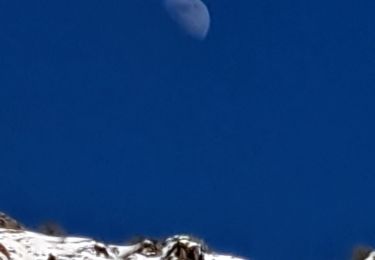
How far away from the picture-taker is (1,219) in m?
60.5

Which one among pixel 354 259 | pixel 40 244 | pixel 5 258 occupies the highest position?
pixel 354 259

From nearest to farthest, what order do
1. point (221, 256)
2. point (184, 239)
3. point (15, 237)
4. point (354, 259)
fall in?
point (15, 237)
point (184, 239)
point (221, 256)
point (354, 259)

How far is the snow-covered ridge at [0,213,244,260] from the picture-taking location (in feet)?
171

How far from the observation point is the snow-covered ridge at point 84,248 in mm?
52000

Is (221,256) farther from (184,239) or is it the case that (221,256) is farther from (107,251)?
(107,251)

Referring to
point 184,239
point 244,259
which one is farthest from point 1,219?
point 244,259

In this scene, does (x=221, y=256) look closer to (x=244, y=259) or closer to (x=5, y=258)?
(x=244, y=259)

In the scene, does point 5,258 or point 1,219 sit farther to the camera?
point 1,219

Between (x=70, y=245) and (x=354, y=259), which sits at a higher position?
(x=354, y=259)

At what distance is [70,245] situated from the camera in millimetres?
55625

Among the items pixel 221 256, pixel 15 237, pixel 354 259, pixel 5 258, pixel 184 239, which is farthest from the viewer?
pixel 354 259

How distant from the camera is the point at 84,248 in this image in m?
55.3

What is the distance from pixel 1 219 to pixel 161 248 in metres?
9.63

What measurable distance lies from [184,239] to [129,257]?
10.5 ft
